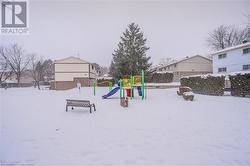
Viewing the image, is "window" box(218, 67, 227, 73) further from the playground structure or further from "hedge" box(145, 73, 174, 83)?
the playground structure

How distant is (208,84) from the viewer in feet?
68.5

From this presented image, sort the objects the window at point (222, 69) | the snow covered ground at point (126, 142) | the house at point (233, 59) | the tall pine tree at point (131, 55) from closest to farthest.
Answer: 1. the snow covered ground at point (126, 142)
2. the house at point (233, 59)
3. the window at point (222, 69)
4. the tall pine tree at point (131, 55)

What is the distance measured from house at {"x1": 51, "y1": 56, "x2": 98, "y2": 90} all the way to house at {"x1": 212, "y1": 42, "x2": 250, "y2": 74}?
27064mm

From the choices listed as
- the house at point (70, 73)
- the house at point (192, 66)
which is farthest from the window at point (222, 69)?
Result: the house at point (70, 73)

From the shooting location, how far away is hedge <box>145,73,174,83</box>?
135ft

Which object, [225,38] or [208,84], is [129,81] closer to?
[208,84]

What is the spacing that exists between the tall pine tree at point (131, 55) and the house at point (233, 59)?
13.0m

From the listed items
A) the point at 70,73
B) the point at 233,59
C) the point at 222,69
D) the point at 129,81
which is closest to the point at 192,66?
the point at 222,69

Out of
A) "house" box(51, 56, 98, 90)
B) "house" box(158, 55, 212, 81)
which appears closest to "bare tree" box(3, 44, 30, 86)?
"house" box(51, 56, 98, 90)

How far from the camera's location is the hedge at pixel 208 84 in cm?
1930

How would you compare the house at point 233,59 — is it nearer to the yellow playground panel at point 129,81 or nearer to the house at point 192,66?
the house at point 192,66

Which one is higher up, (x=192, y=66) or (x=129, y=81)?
(x=192, y=66)

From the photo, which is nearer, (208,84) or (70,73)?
(208,84)

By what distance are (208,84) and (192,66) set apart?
26602mm
